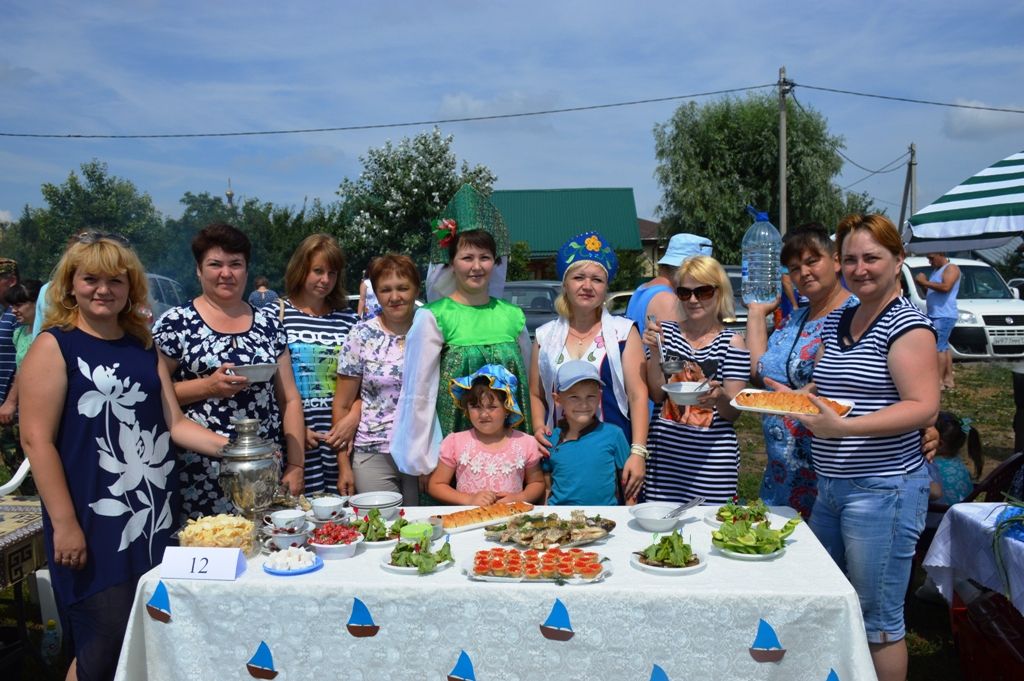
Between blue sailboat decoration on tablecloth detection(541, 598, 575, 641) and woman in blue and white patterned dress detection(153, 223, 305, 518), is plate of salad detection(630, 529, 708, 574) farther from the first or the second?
woman in blue and white patterned dress detection(153, 223, 305, 518)

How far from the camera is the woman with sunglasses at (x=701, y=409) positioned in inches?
136

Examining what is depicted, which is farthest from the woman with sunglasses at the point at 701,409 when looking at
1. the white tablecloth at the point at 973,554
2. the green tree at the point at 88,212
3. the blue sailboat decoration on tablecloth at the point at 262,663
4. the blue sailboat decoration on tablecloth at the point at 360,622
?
the green tree at the point at 88,212

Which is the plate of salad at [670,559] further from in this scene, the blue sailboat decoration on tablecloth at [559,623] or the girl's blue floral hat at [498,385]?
the girl's blue floral hat at [498,385]

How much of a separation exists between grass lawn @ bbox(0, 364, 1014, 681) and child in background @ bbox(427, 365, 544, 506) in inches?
81.4

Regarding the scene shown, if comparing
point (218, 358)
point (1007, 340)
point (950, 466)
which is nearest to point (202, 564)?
point (218, 358)

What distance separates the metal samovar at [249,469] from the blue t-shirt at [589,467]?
1.28m

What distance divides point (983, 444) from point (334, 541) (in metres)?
7.62

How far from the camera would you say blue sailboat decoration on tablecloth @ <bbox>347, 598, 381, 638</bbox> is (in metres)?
2.39

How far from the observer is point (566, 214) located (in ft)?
120

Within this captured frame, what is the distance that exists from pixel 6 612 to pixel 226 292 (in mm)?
2957

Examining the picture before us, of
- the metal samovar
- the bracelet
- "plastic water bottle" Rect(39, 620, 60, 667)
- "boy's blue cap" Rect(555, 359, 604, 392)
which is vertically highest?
"boy's blue cap" Rect(555, 359, 604, 392)

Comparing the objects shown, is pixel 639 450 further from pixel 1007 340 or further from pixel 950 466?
pixel 1007 340

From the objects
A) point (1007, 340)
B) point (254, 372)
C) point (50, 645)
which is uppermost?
point (254, 372)

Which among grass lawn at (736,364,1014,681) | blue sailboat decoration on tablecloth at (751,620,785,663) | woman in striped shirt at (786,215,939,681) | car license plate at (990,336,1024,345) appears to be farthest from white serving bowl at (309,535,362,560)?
car license plate at (990,336,1024,345)
